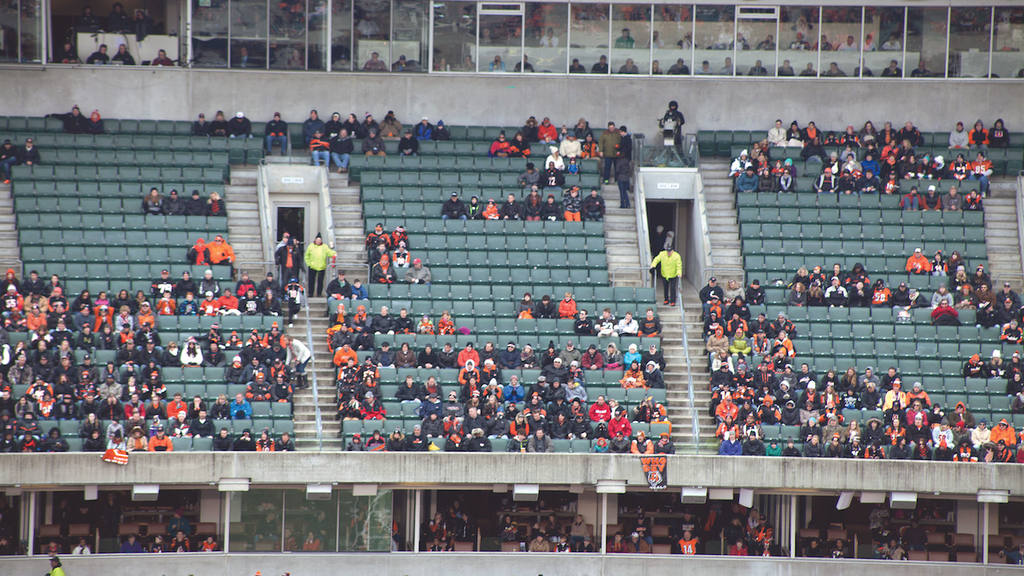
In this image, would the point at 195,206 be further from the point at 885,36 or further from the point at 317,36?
the point at 885,36

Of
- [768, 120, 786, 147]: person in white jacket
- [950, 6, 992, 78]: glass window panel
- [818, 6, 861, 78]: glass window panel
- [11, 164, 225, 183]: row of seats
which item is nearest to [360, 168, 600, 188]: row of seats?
[11, 164, 225, 183]: row of seats

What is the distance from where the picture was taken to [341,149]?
3225cm

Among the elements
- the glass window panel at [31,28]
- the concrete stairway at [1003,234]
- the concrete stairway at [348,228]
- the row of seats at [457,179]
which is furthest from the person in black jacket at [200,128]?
the concrete stairway at [1003,234]

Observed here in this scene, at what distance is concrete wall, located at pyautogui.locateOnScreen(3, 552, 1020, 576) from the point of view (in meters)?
24.5

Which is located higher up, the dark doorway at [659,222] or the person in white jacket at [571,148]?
the person in white jacket at [571,148]

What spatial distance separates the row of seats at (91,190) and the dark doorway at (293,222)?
1.88 metres

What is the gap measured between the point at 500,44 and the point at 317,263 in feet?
29.6

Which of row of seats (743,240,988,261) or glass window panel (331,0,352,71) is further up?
glass window panel (331,0,352,71)

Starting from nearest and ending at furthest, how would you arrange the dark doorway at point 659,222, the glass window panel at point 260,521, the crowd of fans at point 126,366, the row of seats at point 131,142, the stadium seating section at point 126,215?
the crowd of fans at point 126,366
the glass window panel at point 260,521
the stadium seating section at point 126,215
the row of seats at point 131,142
the dark doorway at point 659,222

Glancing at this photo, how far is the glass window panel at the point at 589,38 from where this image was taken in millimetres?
34781

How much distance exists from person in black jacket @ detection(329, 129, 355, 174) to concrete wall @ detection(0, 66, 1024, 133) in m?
2.24

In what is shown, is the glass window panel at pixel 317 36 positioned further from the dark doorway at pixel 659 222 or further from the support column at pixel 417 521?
the support column at pixel 417 521

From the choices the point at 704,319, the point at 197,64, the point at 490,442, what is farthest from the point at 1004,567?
the point at 197,64

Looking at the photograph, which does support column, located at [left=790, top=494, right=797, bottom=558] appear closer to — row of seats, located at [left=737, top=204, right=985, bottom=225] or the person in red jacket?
the person in red jacket
